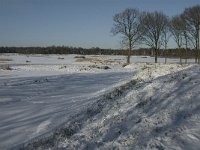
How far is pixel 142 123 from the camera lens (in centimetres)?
869

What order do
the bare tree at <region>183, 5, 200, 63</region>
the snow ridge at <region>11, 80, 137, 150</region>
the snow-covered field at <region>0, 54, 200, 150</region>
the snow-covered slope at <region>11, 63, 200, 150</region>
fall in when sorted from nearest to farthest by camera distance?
the snow-covered slope at <region>11, 63, 200, 150</region> < the snow-covered field at <region>0, 54, 200, 150</region> < the snow ridge at <region>11, 80, 137, 150</region> < the bare tree at <region>183, 5, 200, 63</region>

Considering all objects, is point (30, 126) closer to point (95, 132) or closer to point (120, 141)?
point (95, 132)

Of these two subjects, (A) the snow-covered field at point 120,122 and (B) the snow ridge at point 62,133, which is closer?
(A) the snow-covered field at point 120,122

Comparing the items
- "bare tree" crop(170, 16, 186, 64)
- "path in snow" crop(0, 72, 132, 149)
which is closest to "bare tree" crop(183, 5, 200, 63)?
"bare tree" crop(170, 16, 186, 64)

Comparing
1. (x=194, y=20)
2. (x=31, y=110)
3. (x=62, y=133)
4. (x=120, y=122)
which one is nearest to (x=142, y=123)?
(x=120, y=122)

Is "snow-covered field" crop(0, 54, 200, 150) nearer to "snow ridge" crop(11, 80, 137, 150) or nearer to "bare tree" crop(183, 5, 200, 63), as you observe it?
"snow ridge" crop(11, 80, 137, 150)

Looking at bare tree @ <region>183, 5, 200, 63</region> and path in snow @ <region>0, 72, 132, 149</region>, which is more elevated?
bare tree @ <region>183, 5, 200, 63</region>

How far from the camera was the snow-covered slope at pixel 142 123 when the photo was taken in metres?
7.68

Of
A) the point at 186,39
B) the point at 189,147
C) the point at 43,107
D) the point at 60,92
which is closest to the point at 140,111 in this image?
the point at 189,147

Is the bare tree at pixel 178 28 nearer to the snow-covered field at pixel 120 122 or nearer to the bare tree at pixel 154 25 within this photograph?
the bare tree at pixel 154 25

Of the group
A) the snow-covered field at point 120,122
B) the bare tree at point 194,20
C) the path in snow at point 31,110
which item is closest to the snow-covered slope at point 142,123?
the snow-covered field at point 120,122

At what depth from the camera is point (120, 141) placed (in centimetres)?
791

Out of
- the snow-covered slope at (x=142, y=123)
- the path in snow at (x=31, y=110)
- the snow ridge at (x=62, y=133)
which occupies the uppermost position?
the snow-covered slope at (x=142, y=123)

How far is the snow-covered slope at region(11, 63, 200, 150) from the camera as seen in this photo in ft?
25.2
